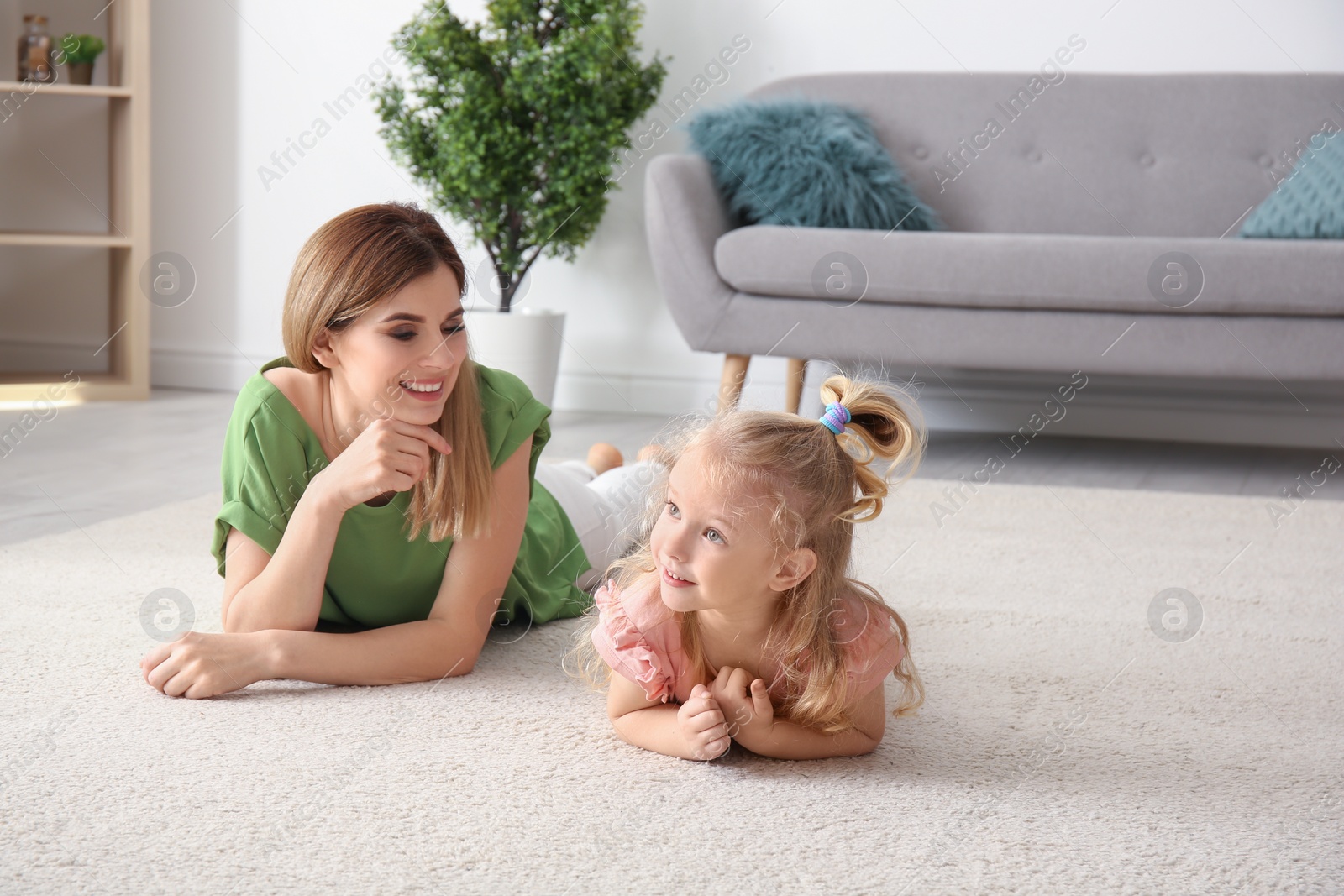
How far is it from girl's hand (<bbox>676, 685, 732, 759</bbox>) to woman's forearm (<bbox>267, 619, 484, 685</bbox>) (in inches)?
12.0

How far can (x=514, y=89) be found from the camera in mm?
2928

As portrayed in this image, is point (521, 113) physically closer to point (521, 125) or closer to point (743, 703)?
point (521, 125)

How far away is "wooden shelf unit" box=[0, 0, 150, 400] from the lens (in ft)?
A: 10.4

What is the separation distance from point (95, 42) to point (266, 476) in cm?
256

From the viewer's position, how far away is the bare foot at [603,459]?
77.0 inches

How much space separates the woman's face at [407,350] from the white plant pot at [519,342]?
72.7 inches

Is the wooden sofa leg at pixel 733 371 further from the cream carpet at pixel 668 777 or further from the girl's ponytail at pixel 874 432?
the girl's ponytail at pixel 874 432

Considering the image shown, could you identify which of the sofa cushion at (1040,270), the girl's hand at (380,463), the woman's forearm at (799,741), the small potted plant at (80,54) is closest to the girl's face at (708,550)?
the woman's forearm at (799,741)

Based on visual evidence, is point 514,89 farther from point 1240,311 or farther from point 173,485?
point 1240,311

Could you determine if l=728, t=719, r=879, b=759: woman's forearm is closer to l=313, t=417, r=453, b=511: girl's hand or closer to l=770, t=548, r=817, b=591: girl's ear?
l=770, t=548, r=817, b=591: girl's ear

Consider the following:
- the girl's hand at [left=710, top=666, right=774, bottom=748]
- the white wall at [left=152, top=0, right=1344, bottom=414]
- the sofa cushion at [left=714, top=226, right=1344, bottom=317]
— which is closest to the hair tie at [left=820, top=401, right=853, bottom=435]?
the girl's hand at [left=710, top=666, right=774, bottom=748]

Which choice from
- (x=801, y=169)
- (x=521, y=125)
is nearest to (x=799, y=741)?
(x=801, y=169)

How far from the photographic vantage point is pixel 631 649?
40.3 inches

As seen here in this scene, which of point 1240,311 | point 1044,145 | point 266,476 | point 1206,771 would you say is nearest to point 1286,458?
point 1240,311
